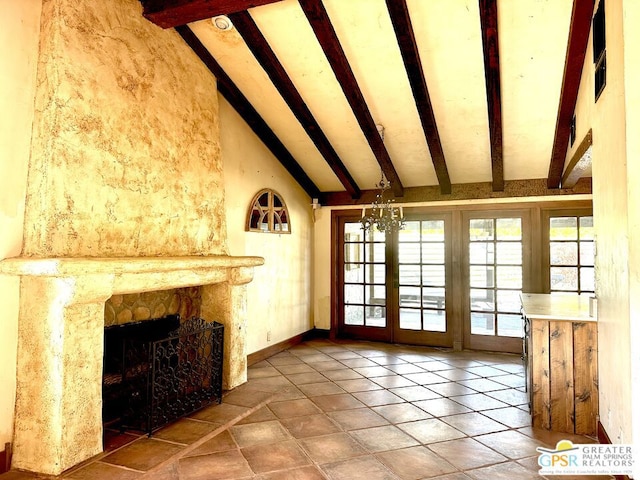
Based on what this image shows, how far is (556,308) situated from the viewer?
143 inches

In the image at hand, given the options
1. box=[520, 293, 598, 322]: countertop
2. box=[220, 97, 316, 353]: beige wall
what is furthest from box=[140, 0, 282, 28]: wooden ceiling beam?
box=[520, 293, 598, 322]: countertop

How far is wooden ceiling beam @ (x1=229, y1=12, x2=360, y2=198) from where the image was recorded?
3568 millimetres

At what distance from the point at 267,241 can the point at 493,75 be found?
3.20 m

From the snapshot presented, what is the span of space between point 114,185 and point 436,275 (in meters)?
4.49

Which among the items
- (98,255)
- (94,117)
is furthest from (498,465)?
(94,117)

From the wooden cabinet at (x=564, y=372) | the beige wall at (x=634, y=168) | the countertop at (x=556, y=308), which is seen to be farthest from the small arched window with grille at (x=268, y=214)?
the beige wall at (x=634, y=168)

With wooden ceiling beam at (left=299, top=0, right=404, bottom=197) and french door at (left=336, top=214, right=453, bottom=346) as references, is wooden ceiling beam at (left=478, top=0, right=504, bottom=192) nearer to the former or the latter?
wooden ceiling beam at (left=299, top=0, right=404, bottom=197)

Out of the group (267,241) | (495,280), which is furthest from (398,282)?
(267,241)

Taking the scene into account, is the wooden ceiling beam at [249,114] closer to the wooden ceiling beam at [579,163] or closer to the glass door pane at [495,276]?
the glass door pane at [495,276]

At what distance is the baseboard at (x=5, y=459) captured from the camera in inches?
98.0

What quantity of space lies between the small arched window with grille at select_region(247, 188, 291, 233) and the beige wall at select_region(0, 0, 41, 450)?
2.55 metres

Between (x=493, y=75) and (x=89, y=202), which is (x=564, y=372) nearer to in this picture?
(x=493, y=75)

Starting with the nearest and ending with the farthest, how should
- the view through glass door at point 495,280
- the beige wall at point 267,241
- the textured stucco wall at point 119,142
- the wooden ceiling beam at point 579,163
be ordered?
the textured stucco wall at point 119,142, the wooden ceiling beam at point 579,163, the beige wall at point 267,241, the view through glass door at point 495,280

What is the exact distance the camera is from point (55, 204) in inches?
102
